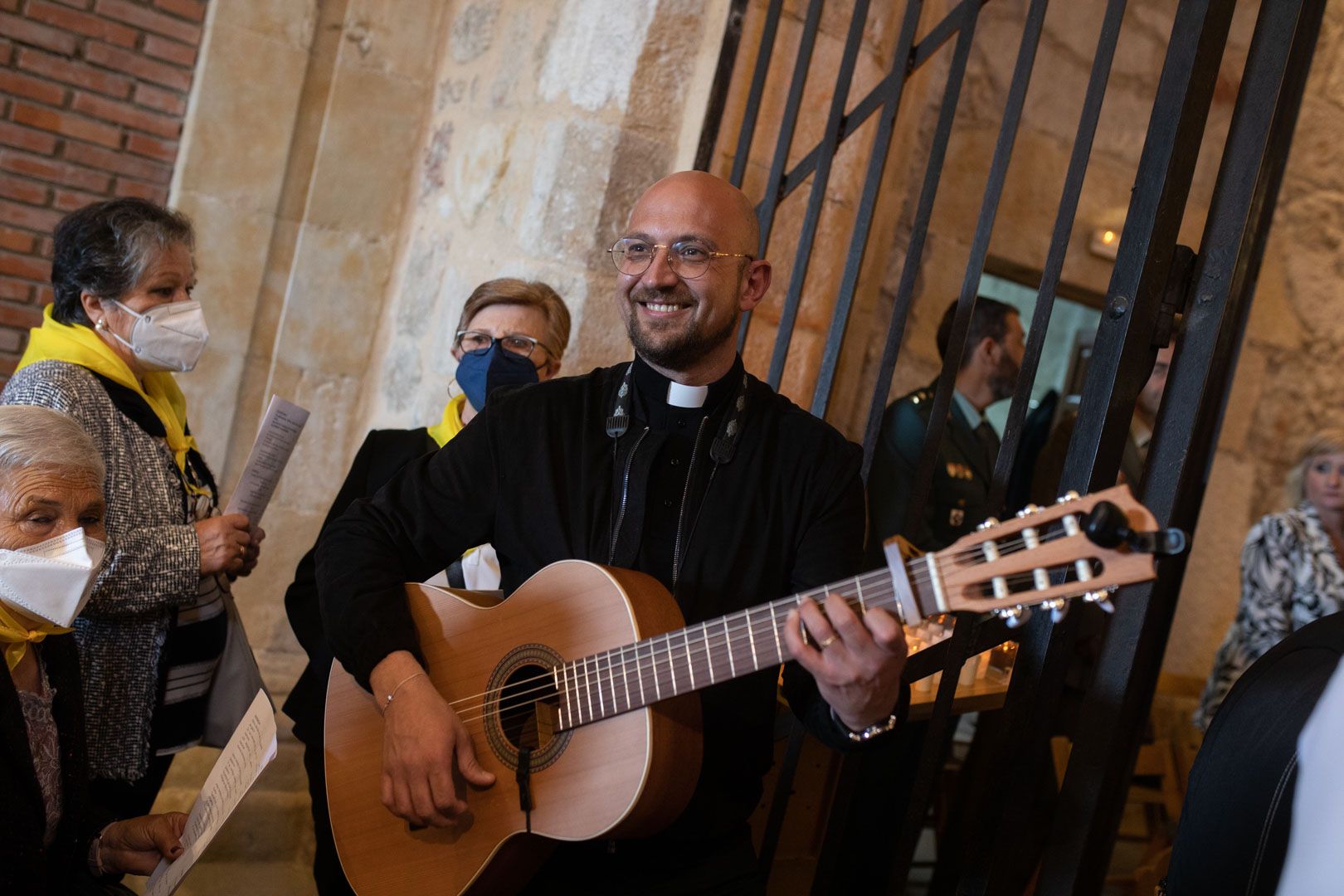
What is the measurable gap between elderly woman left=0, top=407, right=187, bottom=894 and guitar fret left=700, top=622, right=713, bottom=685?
100 centimetres

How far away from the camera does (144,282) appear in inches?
107

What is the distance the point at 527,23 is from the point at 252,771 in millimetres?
2828

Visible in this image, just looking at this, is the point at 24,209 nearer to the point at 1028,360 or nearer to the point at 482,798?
the point at 482,798

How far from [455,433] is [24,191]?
2061mm

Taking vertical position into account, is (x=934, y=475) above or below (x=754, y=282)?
below

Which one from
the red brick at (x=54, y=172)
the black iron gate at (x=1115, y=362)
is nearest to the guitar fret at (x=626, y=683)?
the black iron gate at (x=1115, y=362)

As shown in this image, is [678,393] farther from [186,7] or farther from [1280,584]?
[1280,584]

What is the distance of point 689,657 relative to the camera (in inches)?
66.4

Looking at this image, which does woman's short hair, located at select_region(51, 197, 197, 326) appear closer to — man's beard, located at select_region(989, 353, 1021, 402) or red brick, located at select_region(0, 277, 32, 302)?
red brick, located at select_region(0, 277, 32, 302)

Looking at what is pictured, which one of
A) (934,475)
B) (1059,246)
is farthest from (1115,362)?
(934,475)

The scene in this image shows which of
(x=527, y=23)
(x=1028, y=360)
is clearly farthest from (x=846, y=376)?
(x=1028, y=360)

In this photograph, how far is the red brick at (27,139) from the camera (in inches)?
146

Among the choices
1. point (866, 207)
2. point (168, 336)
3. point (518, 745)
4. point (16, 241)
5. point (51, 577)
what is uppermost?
point (866, 207)

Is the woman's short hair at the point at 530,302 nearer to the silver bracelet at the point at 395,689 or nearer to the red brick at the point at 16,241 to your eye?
the silver bracelet at the point at 395,689
